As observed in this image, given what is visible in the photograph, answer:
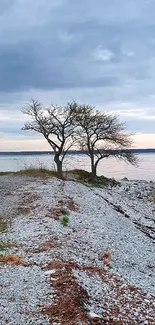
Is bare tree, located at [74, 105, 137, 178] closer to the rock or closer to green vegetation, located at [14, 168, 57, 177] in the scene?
green vegetation, located at [14, 168, 57, 177]

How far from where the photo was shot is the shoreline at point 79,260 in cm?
716

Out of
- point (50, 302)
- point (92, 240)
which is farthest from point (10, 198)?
point (50, 302)

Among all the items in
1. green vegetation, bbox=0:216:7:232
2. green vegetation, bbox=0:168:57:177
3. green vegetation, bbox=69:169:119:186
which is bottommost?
green vegetation, bbox=69:169:119:186

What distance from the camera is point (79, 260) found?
33.5ft

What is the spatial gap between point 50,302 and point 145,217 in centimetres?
1560

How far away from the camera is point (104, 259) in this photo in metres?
11.0

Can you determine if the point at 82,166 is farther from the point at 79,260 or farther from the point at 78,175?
the point at 79,260

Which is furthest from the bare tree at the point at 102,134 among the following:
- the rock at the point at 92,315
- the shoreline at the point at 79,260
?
the rock at the point at 92,315

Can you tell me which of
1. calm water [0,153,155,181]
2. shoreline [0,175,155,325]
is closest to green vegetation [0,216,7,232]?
shoreline [0,175,155,325]

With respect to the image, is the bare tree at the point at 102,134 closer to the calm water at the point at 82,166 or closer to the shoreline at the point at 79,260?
the calm water at the point at 82,166

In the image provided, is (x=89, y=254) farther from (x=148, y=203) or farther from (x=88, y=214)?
(x=148, y=203)

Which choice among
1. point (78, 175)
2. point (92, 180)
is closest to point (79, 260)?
point (92, 180)

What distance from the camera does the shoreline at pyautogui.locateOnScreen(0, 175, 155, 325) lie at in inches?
282

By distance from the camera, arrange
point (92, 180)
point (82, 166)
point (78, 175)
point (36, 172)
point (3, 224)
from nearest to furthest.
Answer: point (3, 224), point (92, 180), point (36, 172), point (78, 175), point (82, 166)
